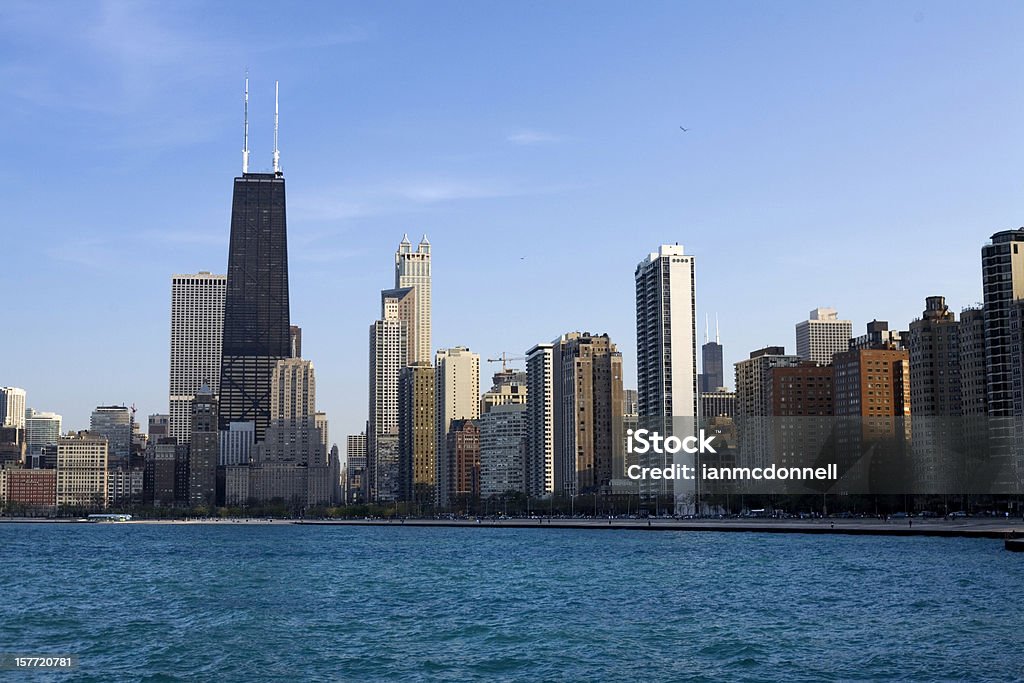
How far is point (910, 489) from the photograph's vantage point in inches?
7357

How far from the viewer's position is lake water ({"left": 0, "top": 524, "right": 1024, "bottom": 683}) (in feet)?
140

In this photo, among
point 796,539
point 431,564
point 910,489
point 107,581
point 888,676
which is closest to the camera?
point 888,676

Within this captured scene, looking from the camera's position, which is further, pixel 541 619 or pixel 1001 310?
pixel 1001 310

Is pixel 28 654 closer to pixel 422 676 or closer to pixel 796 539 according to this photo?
pixel 422 676

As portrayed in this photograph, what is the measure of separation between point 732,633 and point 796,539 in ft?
315

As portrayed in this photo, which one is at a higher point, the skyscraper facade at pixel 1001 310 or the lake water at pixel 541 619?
the skyscraper facade at pixel 1001 310

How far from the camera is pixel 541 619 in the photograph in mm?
57156

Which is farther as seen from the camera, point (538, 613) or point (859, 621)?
point (538, 613)

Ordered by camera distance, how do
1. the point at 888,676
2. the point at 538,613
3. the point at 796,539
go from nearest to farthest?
the point at 888,676 < the point at 538,613 < the point at 796,539

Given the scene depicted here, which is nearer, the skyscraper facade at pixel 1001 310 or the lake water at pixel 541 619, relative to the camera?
the lake water at pixel 541 619

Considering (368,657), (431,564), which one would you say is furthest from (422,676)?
(431,564)

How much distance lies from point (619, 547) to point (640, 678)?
9580 centimetres

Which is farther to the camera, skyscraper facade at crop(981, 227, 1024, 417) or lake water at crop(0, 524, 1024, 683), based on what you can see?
skyscraper facade at crop(981, 227, 1024, 417)

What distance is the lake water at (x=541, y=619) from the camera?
4262 centimetres
